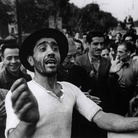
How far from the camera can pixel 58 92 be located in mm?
1582

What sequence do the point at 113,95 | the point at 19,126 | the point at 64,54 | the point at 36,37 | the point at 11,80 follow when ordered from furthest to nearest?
1. the point at 113,95
2. the point at 11,80
3. the point at 64,54
4. the point at 36,37
5. the point at 19,126

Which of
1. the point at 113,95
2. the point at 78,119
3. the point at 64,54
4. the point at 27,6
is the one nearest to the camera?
the point at 64,54

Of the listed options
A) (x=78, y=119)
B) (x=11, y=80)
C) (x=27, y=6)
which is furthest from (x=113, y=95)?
(x=27, y=6)

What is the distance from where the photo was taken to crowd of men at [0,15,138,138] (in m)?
1.21

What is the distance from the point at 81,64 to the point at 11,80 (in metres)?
1.12

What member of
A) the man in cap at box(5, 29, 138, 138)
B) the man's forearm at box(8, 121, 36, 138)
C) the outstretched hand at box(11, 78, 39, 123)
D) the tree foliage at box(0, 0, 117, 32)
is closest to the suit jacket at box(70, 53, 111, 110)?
the man in cap at box(5, 29, 138, 138)

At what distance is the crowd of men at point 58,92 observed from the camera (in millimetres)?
1206

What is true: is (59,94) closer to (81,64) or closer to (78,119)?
(78,119)

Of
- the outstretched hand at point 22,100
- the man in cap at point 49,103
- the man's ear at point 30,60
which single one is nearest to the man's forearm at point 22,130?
the man in cap at point 49,103

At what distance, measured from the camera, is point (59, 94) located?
1572 millimetres

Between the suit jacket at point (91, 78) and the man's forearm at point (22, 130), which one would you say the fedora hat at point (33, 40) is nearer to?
the man's forearm at point (22, 130)

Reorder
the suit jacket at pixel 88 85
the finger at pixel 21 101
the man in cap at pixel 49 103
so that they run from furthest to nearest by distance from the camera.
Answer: the suit jacket at pixel 88 85 < the man in cap at pixel 49 103 < the finger at pixel 21 101

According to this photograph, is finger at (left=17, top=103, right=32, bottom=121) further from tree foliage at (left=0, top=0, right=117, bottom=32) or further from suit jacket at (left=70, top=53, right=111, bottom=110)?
tree foliage at (left=0, top=0, right=117, bottom=32)

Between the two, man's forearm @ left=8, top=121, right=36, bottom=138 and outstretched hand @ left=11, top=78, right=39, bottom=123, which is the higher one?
outstretched hand @ left=11, top=78, right=39, bottom=123
